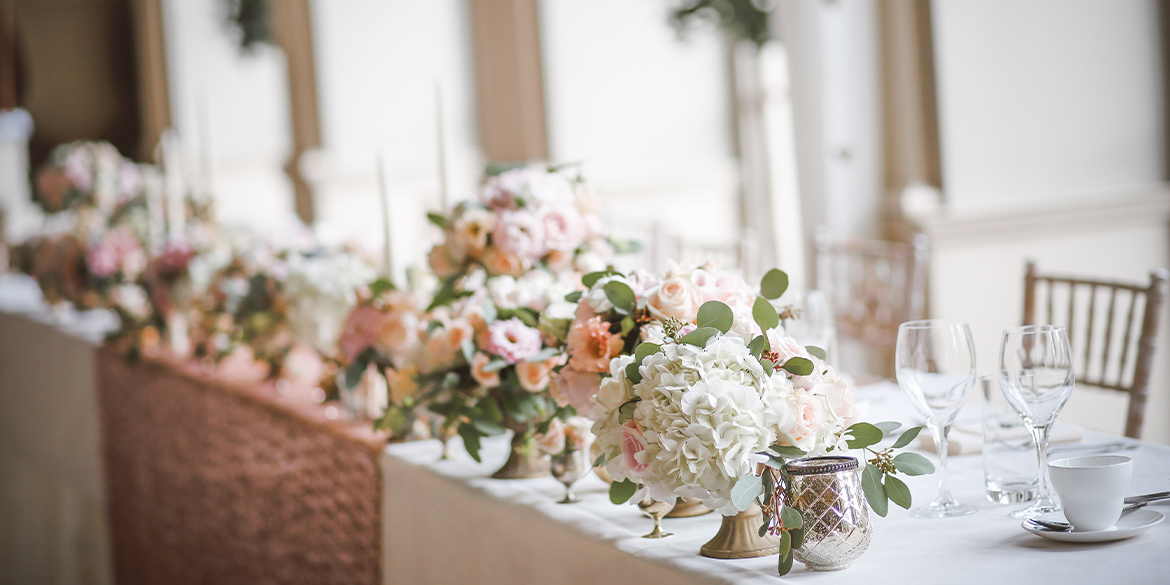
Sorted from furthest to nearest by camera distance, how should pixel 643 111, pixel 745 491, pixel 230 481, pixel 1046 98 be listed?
pixel 643 111, pixel 1046 98, pixel 230 481, pixel 745 491

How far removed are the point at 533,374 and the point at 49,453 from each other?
2.98 meters

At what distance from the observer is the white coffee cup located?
3.01 feet

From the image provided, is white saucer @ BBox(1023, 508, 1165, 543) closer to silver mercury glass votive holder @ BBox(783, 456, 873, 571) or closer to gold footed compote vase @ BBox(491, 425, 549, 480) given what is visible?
silver mercury glass votive holder @ BBox(783, 456, 873, 571)

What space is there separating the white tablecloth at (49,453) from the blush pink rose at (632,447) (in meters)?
2.65

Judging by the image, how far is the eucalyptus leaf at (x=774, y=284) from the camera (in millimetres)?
1047

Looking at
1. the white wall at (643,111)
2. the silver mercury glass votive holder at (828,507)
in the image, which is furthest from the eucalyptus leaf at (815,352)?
the white wall at (643,111)

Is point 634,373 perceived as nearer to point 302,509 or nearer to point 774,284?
point 774,284

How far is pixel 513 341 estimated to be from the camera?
1323mm

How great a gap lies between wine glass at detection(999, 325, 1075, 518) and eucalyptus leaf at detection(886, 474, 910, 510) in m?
0.22

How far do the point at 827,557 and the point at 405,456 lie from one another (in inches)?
32.4

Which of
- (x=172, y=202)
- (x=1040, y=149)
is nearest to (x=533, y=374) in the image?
(x=172, y=202)

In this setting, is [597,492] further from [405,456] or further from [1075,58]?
[1075,58]

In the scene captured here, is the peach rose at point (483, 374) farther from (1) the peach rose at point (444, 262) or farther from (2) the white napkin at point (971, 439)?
(2) the white napkin at point (971, 439)

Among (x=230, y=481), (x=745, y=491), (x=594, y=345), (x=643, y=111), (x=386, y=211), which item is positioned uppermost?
(x=643, y=111)
